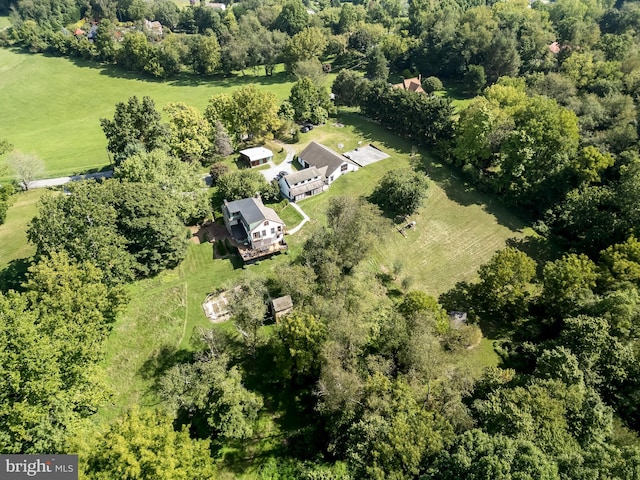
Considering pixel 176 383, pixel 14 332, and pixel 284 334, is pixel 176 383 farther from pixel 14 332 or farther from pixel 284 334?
pixel 14 332

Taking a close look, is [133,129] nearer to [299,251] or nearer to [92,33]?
[299,251]

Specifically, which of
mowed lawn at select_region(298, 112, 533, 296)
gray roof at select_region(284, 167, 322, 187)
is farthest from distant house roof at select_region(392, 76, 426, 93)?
gray roof at select_region(284, 167, 322, 187)

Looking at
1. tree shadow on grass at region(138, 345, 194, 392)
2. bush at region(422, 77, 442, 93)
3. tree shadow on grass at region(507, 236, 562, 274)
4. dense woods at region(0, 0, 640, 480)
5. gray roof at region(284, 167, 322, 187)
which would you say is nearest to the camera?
dense woods at region(0, 0, 640, 480)

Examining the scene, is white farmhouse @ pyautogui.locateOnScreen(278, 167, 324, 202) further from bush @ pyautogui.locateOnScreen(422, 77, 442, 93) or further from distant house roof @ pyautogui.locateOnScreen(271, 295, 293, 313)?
bush @ pyautogui.locateOnScreen(422, 77, 442, 93)

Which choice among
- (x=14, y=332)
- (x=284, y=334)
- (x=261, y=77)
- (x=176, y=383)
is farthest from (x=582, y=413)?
(x=261, y=77)

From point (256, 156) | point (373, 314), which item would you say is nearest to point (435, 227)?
point (373, 314)

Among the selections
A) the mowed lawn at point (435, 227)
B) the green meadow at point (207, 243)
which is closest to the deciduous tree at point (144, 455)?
the green meadow at point (207, 243)
